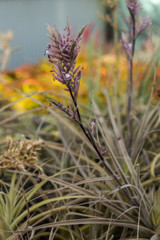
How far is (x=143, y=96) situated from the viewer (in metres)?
1.20

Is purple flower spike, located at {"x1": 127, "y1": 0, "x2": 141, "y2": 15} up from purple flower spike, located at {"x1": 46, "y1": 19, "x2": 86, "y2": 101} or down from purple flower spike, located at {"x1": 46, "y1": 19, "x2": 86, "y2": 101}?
up

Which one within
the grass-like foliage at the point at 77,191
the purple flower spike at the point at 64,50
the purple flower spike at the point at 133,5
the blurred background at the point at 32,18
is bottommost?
the grass-like foliage at the point at 77,191

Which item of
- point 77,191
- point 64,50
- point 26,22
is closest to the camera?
point 64,50

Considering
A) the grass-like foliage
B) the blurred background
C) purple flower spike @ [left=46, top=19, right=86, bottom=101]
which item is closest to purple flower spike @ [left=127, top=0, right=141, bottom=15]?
the grass-like foliage

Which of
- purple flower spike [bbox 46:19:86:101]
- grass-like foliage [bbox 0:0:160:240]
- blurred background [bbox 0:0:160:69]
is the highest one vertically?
blurred background [bbox 0:0:160:69]

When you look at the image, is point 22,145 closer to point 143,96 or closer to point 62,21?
point 143,96

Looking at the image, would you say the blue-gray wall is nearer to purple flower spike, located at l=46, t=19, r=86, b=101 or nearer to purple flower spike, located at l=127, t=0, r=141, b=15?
purple flower spike, located at l=127, t=0, r=141, b=15

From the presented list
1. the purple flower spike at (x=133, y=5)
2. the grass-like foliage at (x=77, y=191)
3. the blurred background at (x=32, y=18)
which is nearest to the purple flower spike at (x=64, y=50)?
the grass-like foliage at (x=77, y=191)

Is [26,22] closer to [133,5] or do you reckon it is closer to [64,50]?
[133,5]

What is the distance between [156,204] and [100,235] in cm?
13

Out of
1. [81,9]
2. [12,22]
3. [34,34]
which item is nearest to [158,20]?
[81,9]

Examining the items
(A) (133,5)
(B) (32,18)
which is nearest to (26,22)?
(B) (32,18)

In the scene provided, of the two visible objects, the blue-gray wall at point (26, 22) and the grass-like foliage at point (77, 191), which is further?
the blue-gray wall at point (26, 22)

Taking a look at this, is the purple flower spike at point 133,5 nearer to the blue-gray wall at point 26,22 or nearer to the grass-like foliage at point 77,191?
the grass-like foliage at point 77,191
